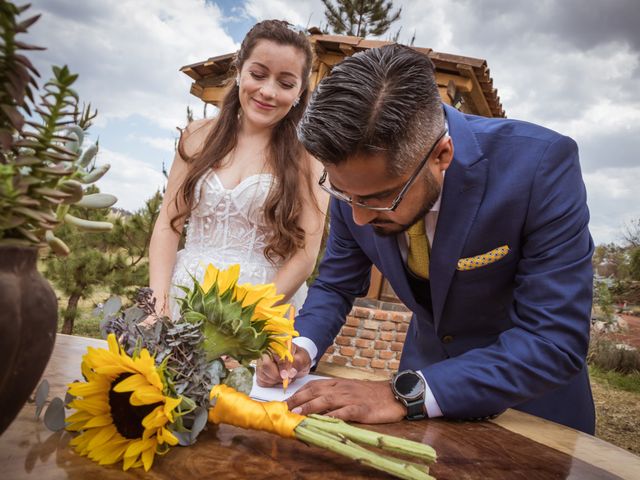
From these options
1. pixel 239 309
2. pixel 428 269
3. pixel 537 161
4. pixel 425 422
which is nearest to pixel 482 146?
pixel 537 161

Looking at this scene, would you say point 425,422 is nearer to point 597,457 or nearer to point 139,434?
point 597,457

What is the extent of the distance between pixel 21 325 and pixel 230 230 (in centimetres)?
225

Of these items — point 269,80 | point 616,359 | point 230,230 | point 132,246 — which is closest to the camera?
point 269,80

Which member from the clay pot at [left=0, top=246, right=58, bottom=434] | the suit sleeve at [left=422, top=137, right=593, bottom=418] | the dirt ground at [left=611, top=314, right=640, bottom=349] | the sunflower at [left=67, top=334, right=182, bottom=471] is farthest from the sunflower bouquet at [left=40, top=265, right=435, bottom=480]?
the dirt ground at [left=611, top=314, right=640, bottom=349]

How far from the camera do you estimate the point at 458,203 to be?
70.2 inches

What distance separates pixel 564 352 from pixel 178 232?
6.26ft

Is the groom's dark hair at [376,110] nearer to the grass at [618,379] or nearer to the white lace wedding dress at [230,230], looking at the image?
the white lace wedding dress at [230,230]

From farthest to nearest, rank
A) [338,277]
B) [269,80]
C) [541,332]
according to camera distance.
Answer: [269,80]
[338,277]
[541,332]

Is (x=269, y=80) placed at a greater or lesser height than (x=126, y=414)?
greater

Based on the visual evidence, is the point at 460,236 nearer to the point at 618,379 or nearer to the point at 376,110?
the point at 376,110

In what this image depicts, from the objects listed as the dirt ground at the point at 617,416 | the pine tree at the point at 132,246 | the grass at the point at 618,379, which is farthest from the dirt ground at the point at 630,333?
the pine tree at the point at 132,246

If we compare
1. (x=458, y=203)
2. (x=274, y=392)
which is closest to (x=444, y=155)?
(x=458, y=203)

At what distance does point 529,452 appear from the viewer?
1307mm

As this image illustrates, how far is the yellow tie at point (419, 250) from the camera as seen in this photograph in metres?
1.93
